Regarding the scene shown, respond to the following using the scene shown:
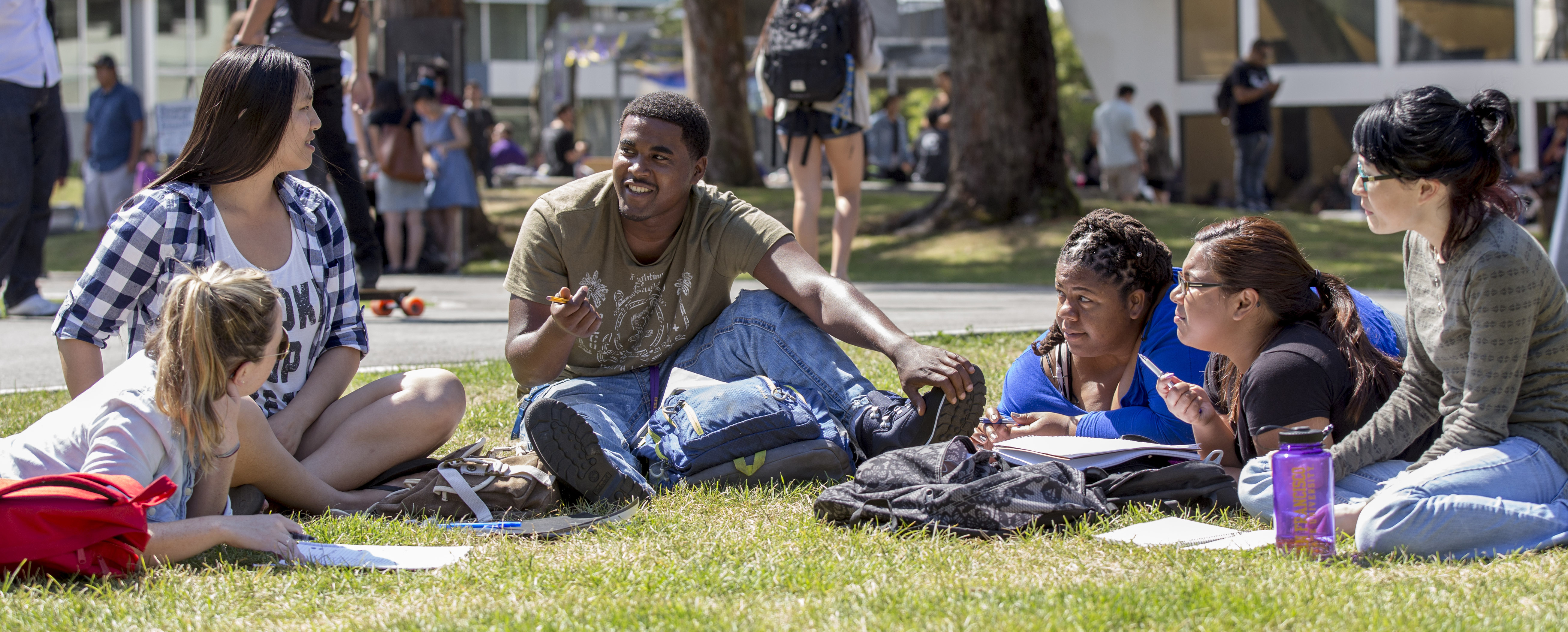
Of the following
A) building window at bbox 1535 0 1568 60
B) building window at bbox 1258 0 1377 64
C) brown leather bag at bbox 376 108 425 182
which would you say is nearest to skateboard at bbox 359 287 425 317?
brown leather bag at bbox 376 108 425 182

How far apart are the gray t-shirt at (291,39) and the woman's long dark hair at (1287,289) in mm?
5464

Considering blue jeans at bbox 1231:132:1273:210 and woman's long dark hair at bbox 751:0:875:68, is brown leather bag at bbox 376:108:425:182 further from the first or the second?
blue jeans at bbox 1231:132:1273:210

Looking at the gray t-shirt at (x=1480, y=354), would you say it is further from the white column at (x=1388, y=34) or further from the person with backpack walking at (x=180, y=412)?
the white column at (x=1388, y=34)

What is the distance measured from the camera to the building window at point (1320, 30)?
25.4 meters

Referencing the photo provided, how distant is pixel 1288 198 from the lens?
83.2 feet

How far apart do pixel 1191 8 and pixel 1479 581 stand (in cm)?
2544

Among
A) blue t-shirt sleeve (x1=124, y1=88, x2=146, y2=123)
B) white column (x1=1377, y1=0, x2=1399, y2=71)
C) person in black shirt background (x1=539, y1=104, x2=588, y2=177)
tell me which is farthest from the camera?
white column (x1=1377, y1=0, x2=1399, y2=71)

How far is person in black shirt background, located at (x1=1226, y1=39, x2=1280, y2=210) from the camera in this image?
14945 mm

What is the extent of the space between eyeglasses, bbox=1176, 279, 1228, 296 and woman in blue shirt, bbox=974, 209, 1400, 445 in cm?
22

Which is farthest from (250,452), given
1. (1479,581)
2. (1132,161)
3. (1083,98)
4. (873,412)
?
(1083,98)

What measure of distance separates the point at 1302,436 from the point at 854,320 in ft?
4.83

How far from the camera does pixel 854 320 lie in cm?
391

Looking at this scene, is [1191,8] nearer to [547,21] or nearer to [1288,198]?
[1288,198]

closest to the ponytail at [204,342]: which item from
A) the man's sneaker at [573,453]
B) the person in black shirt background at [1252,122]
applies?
the man's sneaker at [573,453]
